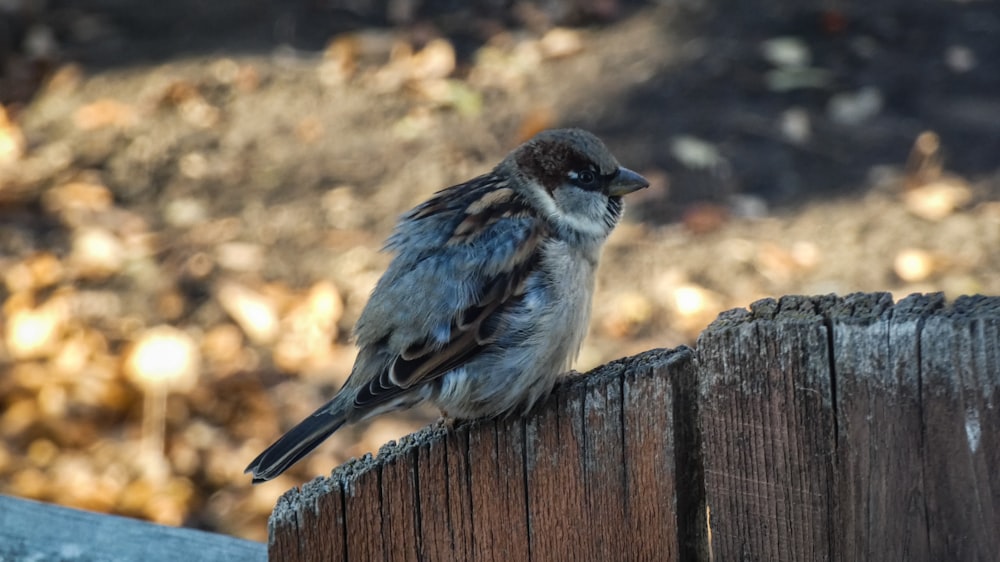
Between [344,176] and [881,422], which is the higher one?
[344,176]

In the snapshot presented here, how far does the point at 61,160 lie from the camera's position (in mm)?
5500

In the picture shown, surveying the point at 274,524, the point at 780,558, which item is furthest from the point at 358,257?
the point at 780,558

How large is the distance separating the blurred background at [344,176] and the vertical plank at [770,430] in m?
2.36

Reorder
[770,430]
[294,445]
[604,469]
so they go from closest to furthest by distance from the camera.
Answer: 1. [770,430]
2. [604,469]
3. [294,445]

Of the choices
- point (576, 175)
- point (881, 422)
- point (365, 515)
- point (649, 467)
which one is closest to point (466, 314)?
point (576, 175)

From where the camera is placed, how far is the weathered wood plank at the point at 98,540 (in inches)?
69.9

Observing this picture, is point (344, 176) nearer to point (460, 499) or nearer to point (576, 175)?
point (576, 175)

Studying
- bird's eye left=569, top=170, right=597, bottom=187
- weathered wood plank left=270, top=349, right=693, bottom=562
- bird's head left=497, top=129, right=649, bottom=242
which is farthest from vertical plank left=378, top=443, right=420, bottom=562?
bird's eye left=569, top=170, right=597, bottom=187

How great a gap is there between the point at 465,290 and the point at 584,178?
0.61 m

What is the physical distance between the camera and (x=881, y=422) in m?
1.30

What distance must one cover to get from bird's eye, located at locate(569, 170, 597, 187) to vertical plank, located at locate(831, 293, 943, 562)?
155 cm

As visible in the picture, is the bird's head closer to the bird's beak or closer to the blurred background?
the bird's beak

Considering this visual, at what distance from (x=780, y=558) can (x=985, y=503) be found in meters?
0.26

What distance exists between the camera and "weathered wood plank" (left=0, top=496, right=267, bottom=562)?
178 cm
